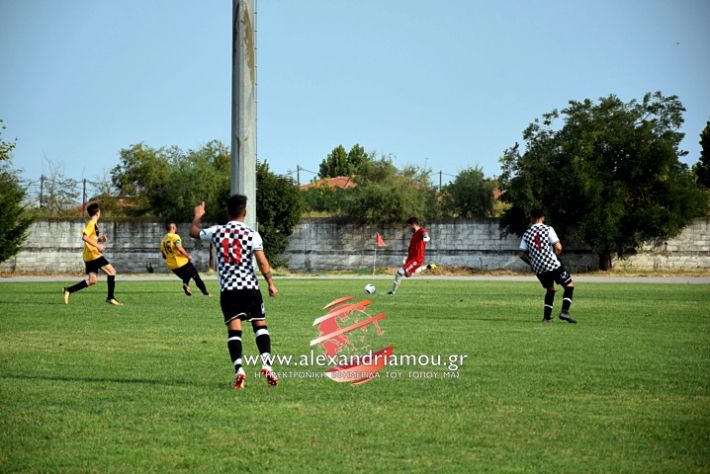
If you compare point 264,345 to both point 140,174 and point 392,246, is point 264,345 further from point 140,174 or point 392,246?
point 140,174

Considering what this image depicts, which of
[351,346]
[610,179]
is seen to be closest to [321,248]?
[610,179]

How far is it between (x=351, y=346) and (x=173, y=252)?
11.8 m

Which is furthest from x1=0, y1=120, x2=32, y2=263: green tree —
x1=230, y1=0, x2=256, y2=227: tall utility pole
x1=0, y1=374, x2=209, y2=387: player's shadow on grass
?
x1=0, y1=374, x2=209, y2=387: player's shadow on grass

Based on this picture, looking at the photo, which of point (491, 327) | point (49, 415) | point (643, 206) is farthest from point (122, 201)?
point (49, 415)

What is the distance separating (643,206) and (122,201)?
1128 inches

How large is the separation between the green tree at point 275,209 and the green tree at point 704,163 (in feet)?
130

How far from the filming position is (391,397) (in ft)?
25.9

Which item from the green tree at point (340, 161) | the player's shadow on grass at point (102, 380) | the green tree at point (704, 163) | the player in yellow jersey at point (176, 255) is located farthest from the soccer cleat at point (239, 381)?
the green tree at point (340, 161)

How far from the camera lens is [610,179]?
4234 centimetres

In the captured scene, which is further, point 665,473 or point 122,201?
point 122,201

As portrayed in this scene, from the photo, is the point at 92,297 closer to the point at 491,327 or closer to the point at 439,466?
the point at 491,327

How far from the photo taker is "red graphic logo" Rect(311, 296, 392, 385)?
30.7ft

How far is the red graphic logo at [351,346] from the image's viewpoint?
368 inches

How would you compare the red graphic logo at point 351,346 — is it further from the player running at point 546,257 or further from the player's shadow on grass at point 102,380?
the player running at point 546,257
